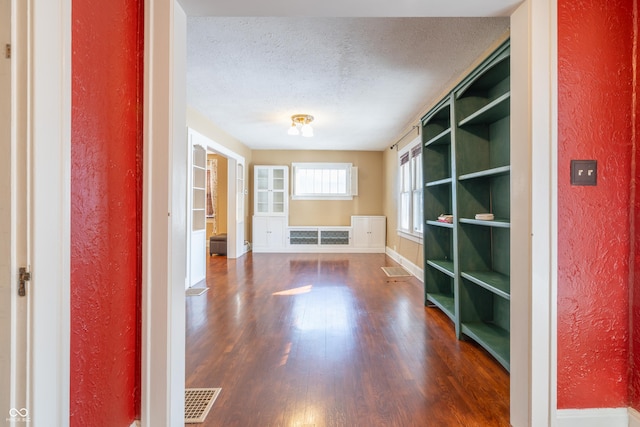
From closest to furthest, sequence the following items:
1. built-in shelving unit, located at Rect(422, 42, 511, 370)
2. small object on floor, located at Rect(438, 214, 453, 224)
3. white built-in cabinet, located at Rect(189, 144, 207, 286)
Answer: built-in shelving unit, located at Rect(422, 42, 511, 370), small object on floor, located at Rect(438, 214, 453, 224), white built-in cabinet, located at Rect(189, 144, 207, 286)

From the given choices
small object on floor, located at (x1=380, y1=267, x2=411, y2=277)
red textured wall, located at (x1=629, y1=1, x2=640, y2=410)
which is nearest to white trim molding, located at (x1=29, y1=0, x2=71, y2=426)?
red textured wall, located at (x1=629, y1=1, x2=640, y2=410)

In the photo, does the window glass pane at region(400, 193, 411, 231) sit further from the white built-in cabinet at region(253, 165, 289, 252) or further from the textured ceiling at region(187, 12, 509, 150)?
the white built-in cabinet at region(253, 165, 289, 252)

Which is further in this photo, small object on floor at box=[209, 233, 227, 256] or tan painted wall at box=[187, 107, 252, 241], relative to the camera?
small object on floor at box=[209, 233, 227, 256]

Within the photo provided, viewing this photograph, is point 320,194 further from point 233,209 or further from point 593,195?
point 593,195

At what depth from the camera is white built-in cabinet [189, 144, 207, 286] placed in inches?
166

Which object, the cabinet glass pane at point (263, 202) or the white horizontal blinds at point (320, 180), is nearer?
the cabinet glass pane at point (263, 202)

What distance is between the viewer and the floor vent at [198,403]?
150cm

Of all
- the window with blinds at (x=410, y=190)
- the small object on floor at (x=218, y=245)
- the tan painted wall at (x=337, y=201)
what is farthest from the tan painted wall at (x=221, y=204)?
the window with blinds at (x=410, y=190)

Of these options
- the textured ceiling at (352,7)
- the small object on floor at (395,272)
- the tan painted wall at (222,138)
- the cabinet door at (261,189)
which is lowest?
the small object on floor at (395,272)

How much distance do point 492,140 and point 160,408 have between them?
2.73 meters

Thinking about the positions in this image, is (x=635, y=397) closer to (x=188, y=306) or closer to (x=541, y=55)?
(x=541, y=55)

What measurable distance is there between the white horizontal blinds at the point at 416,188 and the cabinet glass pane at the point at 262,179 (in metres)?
3.51

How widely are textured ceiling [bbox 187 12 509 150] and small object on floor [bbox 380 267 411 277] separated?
93.7 inches
